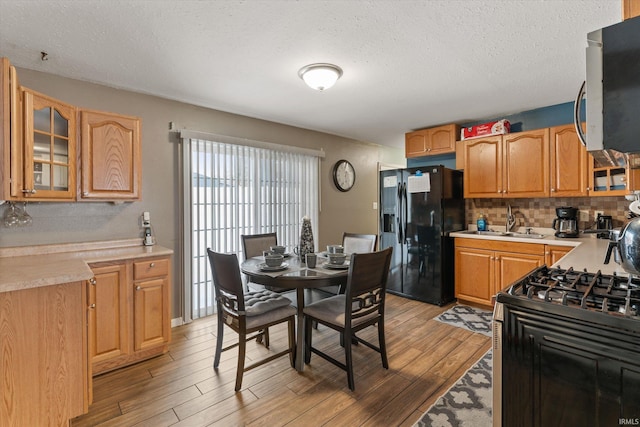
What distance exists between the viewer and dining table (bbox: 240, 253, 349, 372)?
2025 millimetres

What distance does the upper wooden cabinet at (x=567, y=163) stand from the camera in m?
3.05

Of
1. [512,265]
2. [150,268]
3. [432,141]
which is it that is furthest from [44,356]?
[432,141]

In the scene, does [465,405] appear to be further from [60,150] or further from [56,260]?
[60,150]

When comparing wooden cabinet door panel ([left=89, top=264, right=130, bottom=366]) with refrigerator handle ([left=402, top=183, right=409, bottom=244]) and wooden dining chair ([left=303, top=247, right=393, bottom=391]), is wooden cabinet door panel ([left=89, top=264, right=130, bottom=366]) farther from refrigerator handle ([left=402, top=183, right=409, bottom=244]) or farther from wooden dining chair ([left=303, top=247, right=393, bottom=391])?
refrigerator handle ([left=402, top=183, right=409, bottom=244])

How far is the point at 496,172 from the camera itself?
3590 mm

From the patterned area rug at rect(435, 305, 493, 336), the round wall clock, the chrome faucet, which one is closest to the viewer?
the patterned area rug at rect(435, 305, 493, 336)

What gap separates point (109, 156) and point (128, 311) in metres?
1.25

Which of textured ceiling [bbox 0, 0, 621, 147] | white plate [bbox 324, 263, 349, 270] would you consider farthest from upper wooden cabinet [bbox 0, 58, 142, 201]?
white plate [bbox 324, 263, 349, 270]

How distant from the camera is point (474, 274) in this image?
3512mm

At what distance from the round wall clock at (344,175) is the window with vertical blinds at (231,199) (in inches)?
28.1

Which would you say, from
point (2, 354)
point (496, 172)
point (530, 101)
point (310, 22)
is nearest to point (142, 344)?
point (2, 354)

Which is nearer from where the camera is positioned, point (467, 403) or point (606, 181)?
point (467, 403)

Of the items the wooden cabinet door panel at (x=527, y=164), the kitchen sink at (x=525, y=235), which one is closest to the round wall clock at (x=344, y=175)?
the wooden cabinet door panel at (x=527, y=164)

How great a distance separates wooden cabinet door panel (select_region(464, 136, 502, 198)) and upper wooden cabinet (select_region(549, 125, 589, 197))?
507 millimetres
